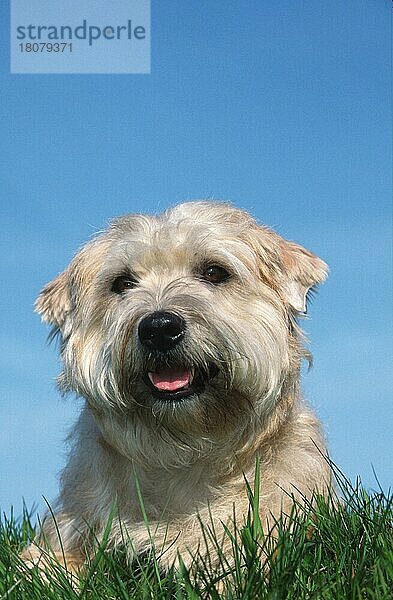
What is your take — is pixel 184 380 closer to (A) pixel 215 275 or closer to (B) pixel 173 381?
(B) pixel 173 381

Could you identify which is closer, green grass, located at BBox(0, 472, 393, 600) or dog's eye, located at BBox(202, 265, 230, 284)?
green grass, located at BBox(0, 472, 393, 600)

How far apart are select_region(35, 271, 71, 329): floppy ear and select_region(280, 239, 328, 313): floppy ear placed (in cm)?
137

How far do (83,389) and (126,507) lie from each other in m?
0.75

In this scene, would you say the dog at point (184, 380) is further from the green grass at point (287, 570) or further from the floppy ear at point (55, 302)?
the green grass at point (287, 570)

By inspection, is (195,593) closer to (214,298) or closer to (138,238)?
(214,298)

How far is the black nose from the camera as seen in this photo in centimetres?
486

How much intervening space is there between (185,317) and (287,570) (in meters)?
1.54

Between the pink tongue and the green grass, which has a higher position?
the pink tongue

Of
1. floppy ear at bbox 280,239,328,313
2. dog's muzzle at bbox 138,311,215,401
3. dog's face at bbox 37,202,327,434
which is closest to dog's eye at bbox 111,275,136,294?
dog's face at bbox 37,202,327,434

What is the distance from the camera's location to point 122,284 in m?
5.48

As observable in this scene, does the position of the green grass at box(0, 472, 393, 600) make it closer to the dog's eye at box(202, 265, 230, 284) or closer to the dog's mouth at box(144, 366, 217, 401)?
the dog's mouth at box(144, 366, 217, 401)

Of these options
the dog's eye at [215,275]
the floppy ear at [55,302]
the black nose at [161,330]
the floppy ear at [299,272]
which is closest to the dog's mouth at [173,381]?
the black nose at [161,330]

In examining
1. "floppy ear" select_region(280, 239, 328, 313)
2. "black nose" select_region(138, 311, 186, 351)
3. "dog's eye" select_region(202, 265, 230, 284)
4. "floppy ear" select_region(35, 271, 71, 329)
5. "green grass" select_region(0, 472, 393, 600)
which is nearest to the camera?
"green grass" select_region(0, 472, 393, 600)

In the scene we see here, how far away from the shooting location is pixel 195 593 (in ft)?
12.5
